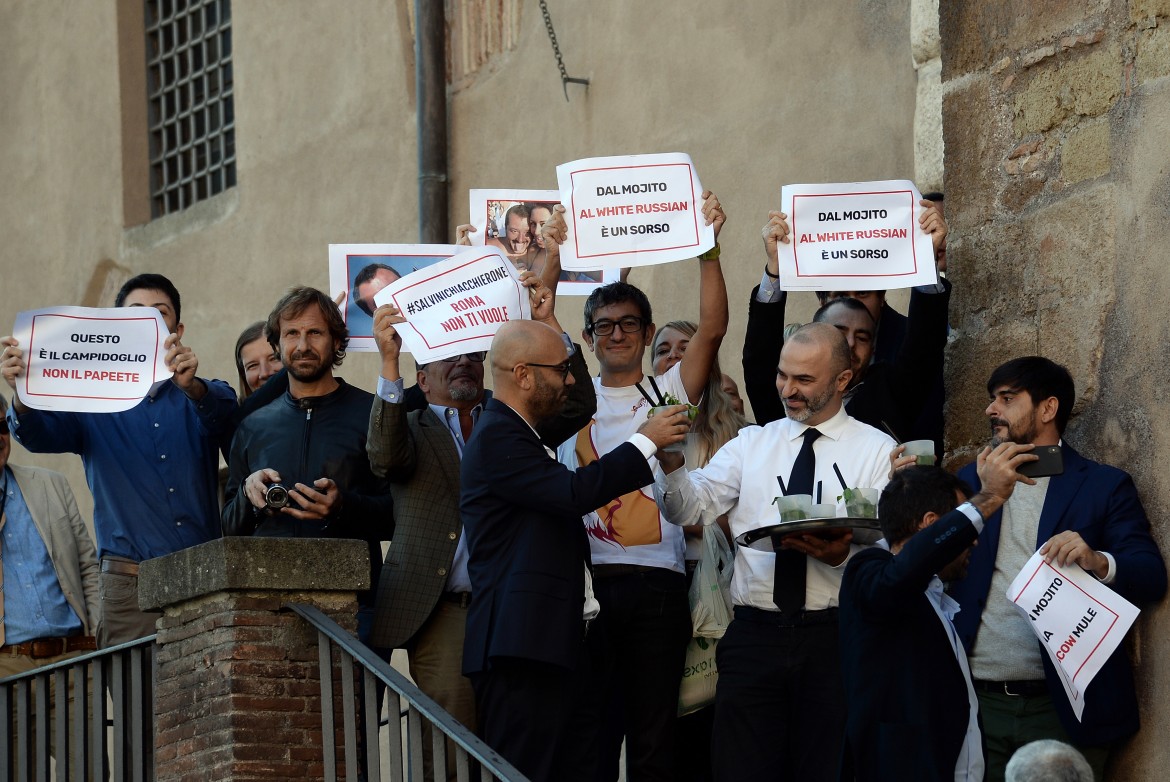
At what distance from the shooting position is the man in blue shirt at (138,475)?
7340mm

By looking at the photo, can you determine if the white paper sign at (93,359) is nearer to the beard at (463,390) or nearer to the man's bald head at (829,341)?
the beard at (463,390)

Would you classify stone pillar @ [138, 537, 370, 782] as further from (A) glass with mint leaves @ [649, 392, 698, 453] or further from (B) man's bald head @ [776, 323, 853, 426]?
(B) man's bald head @ [776, 323, 853, 426]

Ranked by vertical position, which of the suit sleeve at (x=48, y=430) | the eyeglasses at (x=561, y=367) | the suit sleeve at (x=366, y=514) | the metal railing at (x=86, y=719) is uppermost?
the eyeglasses at (x=561, y=367)

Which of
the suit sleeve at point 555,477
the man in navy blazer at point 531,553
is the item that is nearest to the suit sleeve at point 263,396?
the man in navy blazer at point 531,553

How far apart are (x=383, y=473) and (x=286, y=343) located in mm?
641

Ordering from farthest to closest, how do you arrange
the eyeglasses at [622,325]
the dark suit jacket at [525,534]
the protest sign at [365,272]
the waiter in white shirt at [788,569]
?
the protest sign at [365,272] → the eyeglasses at [622,325] → the waiter in white shirt at [788,569] → the dark suit jacket at [525,534]

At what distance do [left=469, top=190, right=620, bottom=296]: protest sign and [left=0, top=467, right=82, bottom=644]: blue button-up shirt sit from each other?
6.93 feet

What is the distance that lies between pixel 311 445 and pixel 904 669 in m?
2.38

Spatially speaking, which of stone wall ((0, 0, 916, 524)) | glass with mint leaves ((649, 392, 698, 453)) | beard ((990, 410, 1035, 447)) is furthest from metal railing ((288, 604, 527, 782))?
stone wall ((0, 0, 916, 524))

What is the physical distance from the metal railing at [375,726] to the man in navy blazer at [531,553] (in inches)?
9.4

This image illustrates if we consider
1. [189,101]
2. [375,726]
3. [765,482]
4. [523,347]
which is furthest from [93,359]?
[189,101]

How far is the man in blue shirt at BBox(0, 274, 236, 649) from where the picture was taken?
7.34 meters

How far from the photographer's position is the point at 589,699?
620cm

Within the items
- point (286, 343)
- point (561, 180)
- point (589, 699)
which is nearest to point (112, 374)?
point (286, 343)
